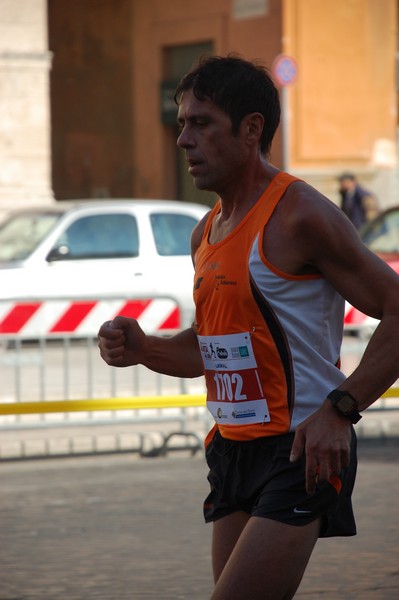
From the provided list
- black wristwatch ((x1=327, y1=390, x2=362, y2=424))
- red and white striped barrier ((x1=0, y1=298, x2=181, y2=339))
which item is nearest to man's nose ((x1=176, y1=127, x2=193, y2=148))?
black wristwatch ((x1=327, y1=390, x2=362, y2=424))

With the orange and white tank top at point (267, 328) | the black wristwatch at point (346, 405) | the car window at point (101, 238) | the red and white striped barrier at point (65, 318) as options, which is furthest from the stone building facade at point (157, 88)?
the black wristwatch at point (346, 405)

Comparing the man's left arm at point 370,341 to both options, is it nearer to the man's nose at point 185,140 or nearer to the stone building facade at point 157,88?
the man's nose at point 185,140

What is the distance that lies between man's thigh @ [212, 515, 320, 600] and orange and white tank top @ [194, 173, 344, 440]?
0.86 feet

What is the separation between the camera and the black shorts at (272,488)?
3.60 m

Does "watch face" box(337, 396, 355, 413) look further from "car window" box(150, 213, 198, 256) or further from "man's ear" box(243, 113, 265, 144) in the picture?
"car window" box(150, 213, 198, 256)

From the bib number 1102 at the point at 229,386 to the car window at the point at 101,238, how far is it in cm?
1209

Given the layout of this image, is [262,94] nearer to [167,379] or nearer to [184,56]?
[167,379]

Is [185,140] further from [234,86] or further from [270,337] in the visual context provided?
[270,337]

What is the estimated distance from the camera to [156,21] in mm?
30297

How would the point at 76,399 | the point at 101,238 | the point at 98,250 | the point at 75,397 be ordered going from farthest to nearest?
1. the point at 101,238
2. the point at 98,250
3. the point at 75,397
4. the point at 76,399

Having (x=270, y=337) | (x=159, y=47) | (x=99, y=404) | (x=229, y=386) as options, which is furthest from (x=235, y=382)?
(x=159, y=47)

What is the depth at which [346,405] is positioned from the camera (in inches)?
137

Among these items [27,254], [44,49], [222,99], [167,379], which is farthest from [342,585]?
[44,49]

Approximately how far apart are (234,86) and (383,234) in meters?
13.1
